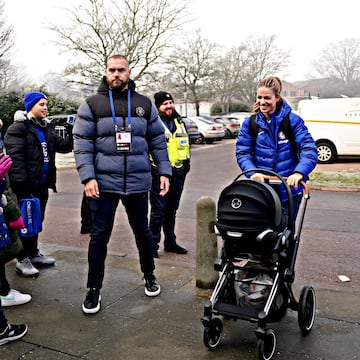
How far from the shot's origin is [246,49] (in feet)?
190

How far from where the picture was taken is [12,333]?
3562 mm

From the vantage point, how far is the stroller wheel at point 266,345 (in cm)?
306

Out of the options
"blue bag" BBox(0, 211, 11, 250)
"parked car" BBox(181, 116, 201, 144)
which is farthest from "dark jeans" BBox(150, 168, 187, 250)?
"parked car" BBox(181, 116, 201, 144)

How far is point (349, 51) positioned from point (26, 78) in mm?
51699

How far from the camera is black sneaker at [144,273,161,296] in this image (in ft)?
14.4

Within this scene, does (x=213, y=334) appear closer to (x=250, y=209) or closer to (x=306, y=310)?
(x=306, y=310)

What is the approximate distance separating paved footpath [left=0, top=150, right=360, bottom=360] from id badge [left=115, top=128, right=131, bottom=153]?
4.53ft

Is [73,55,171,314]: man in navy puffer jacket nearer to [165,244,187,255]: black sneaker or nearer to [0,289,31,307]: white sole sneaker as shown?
[0,289,31,307]: white sole sneaker

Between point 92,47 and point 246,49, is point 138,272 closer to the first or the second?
point 92,47

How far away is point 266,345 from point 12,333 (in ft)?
6.11

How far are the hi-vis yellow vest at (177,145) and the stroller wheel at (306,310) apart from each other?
8.41ft

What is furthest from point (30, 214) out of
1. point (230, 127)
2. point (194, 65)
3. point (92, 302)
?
point (194, 65)

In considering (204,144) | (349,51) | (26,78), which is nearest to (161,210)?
(204,144)

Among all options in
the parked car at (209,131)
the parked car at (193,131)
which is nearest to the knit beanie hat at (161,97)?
the parked car at (193,131)
